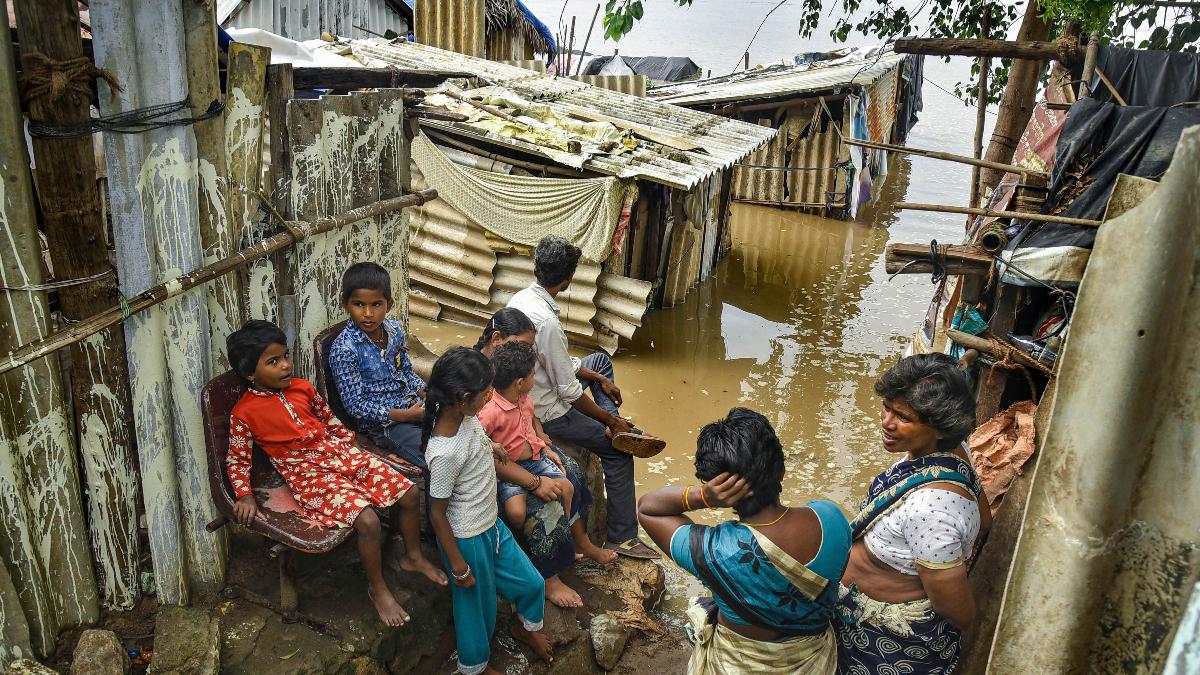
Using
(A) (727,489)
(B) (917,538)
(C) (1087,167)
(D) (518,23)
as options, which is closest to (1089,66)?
(C) (1087,167)

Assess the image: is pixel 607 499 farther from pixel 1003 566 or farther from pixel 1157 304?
pixel 1157 304

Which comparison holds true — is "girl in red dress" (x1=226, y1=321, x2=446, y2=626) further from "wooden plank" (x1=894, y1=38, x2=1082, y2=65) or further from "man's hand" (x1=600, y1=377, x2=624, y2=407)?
"wooden plank" (x1=894, y1=38, x2=1082, y2=65)

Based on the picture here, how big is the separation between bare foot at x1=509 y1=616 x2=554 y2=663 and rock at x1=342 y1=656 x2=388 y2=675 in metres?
0.70

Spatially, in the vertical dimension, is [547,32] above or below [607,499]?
above

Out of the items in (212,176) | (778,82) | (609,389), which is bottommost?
(609,389)

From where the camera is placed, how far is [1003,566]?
2658mm

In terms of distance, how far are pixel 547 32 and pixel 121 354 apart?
18127mm

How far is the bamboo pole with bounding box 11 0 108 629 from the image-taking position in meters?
2.70

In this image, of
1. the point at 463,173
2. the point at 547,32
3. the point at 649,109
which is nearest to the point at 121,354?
the point at 463,173

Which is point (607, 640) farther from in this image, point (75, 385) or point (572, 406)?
point (75, 385)

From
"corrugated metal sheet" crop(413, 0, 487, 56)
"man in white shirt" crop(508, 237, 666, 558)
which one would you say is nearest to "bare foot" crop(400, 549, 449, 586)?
"man in white shirt" crop(508, 237, 666, 558)

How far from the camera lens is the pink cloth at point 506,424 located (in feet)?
12.8

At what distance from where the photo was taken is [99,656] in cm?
297

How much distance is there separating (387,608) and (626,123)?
295 inches
